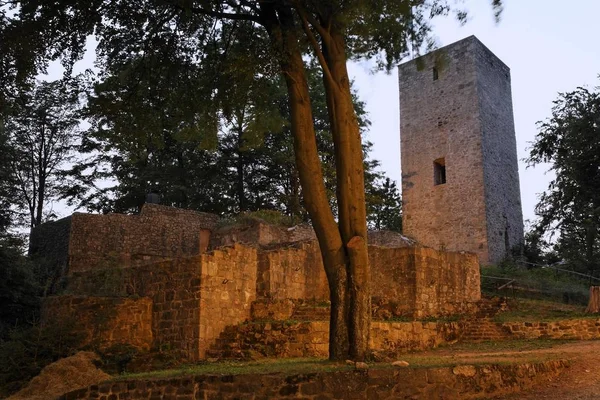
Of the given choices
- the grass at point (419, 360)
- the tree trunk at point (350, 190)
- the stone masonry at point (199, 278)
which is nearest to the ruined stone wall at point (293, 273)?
the stone masonry at point (199, 278)

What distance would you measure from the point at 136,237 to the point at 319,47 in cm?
1400

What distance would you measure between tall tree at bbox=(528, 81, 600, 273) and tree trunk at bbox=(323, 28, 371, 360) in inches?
630

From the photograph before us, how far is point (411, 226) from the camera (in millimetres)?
30891

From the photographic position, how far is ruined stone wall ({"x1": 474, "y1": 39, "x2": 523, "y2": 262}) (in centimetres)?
2917

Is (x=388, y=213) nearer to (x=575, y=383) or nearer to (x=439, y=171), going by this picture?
(x=439, y=171)

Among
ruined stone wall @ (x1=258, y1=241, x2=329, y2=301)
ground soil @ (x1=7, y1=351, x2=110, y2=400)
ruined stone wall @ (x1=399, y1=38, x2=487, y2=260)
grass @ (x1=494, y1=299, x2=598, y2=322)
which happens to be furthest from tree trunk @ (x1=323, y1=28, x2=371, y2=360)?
ruined stone wall @ (x1=399, y1=38, x2=487, y2=260)

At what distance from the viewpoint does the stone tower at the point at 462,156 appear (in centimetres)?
2909

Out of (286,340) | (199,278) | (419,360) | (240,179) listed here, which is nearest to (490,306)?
(286,340)

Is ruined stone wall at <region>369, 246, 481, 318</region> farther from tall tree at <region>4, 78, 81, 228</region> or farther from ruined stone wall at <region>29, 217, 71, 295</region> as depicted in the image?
tall tree at <region>4, 78, 81, 228</region>

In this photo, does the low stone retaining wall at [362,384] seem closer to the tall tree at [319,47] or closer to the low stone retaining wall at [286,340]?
the tall tree at [319,47]

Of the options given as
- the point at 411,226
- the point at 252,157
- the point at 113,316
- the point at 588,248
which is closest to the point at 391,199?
the point at 411,226

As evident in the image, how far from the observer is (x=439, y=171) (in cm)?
3089

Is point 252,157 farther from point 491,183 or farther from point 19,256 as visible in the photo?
point 19,256

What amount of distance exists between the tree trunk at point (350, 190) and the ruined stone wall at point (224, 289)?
484 centimetres
